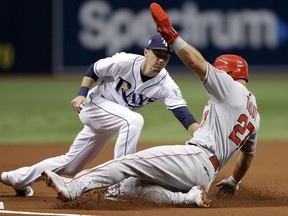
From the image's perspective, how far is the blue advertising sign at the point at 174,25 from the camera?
2122 centimetres

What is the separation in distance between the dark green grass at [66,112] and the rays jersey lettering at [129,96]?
14.0 ft

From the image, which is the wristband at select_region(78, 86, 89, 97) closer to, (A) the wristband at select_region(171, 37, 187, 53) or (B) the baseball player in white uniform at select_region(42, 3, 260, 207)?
(B) the baseball player in white uniform at select_region(42, 3, 260, 207)

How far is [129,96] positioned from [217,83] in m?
1.36

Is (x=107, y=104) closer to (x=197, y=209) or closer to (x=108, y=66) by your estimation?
(x=108, y=66)

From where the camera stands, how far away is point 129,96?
24.1ft

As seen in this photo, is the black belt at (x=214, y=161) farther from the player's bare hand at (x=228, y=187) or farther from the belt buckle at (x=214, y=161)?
the player's bare hand at (x=228, y=187)

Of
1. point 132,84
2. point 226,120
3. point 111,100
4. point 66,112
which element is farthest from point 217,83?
point 66,112

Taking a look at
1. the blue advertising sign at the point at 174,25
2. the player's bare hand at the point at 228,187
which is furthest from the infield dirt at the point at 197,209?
the blue advertising sign at the point at 174,25

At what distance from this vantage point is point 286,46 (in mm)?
21875

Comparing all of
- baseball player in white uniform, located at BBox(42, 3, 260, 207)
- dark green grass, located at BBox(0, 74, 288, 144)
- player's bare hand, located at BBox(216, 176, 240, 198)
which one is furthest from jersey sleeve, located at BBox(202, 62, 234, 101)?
dark green grass, located at BBox(0, 74, 288, 144)

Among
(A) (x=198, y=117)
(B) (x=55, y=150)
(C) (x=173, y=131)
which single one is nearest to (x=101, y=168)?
(B) (x=55, y=150)

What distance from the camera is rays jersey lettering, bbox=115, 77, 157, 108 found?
734 cm

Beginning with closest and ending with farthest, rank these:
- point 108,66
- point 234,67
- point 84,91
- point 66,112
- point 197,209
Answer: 1. point 197,209
2. point 234,67
3. point 84,91
4. point 108,66
5. point 66,112

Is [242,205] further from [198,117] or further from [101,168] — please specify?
[198,117]
